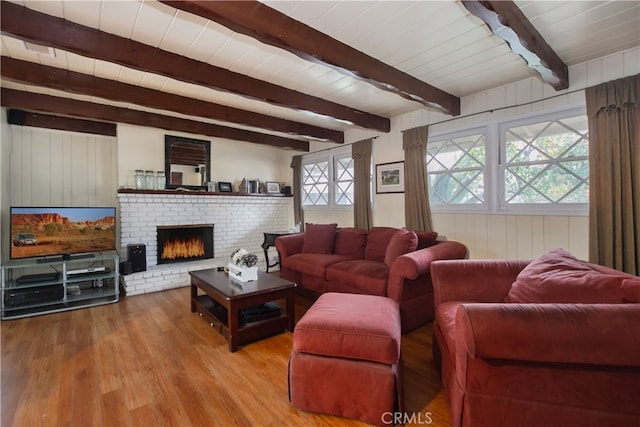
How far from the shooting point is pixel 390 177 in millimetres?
3889

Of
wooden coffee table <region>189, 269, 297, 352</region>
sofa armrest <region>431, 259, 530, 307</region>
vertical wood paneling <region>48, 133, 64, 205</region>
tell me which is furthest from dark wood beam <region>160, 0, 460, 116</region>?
vertical wood paneling <region>48, 133, 64, 205</region>

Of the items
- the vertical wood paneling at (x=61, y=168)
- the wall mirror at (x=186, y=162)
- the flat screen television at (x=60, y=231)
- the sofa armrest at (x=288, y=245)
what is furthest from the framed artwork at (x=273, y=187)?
the flat screen television at (x=60, y=231)

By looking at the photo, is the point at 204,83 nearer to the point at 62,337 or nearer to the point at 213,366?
the point at 213,366

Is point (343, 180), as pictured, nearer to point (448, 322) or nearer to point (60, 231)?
point (448, 322)

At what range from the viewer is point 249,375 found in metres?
1.94

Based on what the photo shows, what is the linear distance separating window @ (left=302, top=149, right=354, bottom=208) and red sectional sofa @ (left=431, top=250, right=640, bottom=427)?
3.37 meters

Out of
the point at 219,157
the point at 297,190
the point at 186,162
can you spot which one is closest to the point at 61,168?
the point at 186,162

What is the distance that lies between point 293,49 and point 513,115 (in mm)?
2283

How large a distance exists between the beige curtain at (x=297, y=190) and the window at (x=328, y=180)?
75mm

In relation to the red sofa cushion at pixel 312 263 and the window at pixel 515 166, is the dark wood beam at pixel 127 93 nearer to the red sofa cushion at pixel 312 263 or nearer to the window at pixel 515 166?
the red sofa cushion at pixel 312 263

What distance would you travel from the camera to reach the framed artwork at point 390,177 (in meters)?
3.77

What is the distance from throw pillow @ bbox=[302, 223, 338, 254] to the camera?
12.4 ft

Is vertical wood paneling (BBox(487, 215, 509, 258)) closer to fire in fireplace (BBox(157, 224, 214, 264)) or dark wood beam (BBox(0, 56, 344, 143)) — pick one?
dark wood beam (BBox(0, 56, 344, 143))

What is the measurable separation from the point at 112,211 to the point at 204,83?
7.37 ft
